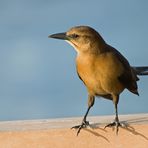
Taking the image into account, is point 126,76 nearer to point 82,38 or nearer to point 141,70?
point 82,38

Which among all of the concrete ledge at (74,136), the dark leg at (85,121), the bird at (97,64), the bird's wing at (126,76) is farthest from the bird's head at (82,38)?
the concrete ledge at (74,136)

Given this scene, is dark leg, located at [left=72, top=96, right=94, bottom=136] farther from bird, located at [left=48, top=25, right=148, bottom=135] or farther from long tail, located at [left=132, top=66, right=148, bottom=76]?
long tail, located at [left=132, top=66, right=148, bottom=76]

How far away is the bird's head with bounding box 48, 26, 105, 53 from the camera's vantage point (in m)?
2.96

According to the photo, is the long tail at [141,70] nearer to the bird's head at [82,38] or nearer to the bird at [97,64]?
the bird at [97,64]

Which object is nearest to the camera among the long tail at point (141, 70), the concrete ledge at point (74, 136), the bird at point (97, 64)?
the concrete ledge at point (74, 136)

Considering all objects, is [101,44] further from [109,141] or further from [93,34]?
[109,141]

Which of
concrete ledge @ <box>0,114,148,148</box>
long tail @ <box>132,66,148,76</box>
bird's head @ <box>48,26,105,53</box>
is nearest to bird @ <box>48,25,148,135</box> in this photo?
bird's head @ <box>48,26,105,53</box>

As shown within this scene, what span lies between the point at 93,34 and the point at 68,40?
15 centimetres

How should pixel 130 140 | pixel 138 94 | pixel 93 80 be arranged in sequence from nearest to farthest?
pixel 130 140 < pixel 93 80 < pixel 138 94

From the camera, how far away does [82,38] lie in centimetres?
298

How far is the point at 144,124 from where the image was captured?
2.74 meters

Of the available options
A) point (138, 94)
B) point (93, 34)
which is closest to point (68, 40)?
point (93, 34)

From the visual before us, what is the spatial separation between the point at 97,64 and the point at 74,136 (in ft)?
1.41

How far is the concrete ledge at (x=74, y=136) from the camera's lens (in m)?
2.70
